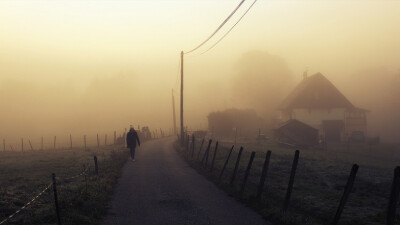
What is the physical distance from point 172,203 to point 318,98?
4741 cm

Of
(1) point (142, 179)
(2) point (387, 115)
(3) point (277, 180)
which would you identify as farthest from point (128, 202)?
(2) point (387, 115)

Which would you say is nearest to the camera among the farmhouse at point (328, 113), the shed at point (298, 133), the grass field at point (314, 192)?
the grass field at point (314, 192)

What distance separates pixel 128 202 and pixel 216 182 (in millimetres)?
4509

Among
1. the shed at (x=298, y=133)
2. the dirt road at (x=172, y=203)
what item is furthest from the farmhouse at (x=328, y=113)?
the dirt road at (x=172, y=203)

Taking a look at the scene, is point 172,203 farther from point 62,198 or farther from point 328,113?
point 328,113

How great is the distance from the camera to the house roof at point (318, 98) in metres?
56.9

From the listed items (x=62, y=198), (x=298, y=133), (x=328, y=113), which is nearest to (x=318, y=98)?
(x=328, y=113)

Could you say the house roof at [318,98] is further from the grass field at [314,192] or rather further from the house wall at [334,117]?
the grass field at [314,192]

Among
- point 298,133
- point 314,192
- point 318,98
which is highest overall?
point 318,98

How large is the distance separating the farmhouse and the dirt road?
128ft

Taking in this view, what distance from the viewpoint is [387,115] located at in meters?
83.7

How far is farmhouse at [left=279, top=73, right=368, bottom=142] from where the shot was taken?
55.8 meters

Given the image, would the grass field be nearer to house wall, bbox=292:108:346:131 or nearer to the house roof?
house wall, bbox=292:108:346:131

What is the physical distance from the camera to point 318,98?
5781 cm
